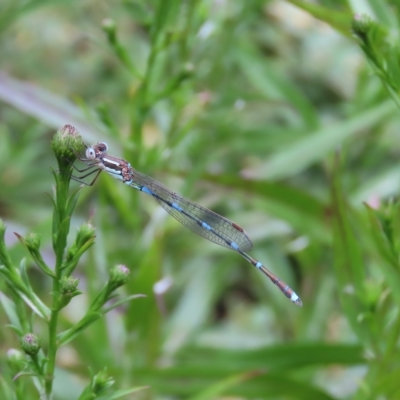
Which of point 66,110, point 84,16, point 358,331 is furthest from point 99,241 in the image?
point 84,16

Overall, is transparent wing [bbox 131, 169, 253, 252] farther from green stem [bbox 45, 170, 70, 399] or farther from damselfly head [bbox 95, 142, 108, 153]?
green stem [bbox 45, 170, 70, 399]

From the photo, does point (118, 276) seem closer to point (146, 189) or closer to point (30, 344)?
point (30, 344)

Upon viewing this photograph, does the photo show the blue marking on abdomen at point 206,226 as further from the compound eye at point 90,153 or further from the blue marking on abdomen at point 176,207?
the compound eye at point 90,153

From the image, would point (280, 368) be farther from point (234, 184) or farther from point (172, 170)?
point (172, 170)

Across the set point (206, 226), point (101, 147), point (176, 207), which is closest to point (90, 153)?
point (101, 147)

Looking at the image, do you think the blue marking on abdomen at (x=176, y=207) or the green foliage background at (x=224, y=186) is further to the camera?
the blue marking on abdomen at (x=176, y=207)

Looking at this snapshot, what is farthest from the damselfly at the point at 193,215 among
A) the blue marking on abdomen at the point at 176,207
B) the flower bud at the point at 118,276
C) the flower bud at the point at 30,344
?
the flower bud at the point at 30,344

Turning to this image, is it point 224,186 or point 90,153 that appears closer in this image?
point 90,153

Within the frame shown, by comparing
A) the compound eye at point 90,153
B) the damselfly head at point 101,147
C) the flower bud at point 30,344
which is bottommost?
the flower bud at point 30,344
